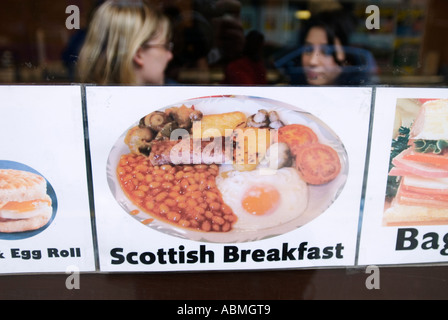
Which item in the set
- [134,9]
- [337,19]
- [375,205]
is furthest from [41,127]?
[337,19]

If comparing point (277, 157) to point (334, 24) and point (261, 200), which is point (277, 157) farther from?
point (334, 24)

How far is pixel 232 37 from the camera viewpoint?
1669 mm

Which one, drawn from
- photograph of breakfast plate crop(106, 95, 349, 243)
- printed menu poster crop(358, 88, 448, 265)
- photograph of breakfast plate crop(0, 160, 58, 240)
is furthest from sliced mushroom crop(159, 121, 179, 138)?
printed menu poster crop(358, 88, 448, 265)

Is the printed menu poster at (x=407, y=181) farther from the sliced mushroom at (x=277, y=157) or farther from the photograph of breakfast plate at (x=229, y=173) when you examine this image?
the sliced mushroom at (x=277, y=157)

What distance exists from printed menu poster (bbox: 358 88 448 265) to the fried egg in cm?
28

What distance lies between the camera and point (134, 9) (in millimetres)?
1404

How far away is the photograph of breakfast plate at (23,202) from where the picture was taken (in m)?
1.26

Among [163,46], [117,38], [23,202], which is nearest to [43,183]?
[23,202]

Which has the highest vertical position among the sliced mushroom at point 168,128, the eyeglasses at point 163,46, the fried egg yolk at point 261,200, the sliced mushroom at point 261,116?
the eyeglasses at point 163,46

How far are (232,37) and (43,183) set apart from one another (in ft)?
3.41

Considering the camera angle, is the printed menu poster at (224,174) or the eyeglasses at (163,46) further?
the eyeglasses at (163,46)

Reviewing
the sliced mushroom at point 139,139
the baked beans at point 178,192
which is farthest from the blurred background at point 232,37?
the baked beans at point 178,192

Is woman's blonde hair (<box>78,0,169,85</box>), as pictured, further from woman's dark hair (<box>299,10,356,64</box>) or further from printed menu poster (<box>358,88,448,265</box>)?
printed menu poster (<box>358,88,448,265</box>)

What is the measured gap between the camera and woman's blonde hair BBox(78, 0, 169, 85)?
1.35 m
